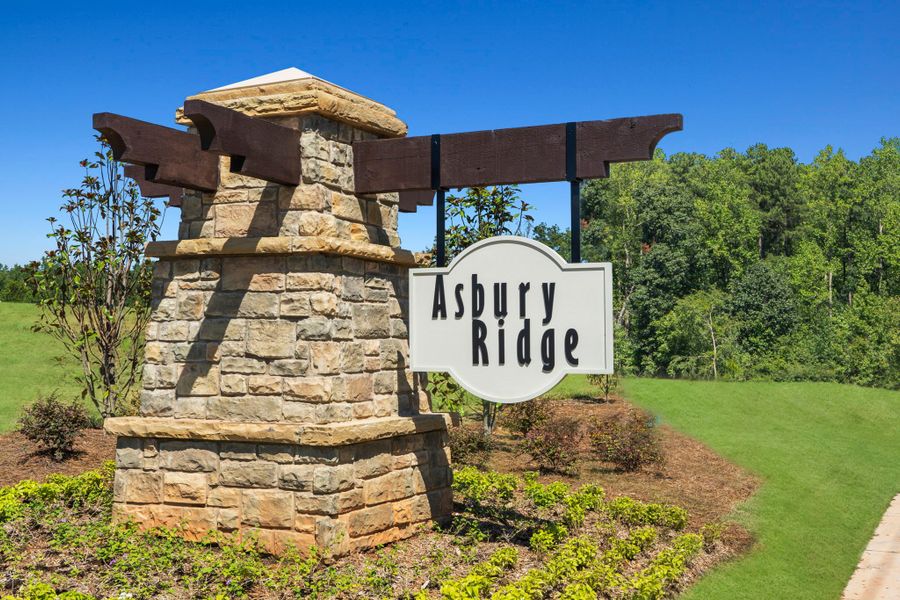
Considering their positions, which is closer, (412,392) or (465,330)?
(465,330)

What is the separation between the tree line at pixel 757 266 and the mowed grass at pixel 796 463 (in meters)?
13.5

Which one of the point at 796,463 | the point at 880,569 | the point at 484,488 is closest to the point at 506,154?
the point at 484,488

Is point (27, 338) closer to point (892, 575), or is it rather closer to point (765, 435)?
point (765, 435)

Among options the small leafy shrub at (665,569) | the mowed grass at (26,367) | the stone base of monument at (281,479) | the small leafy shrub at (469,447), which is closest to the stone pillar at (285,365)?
the stone base of monument at (281,479)

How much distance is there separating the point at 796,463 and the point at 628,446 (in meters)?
3.14

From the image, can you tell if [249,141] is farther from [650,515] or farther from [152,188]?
[650,515]

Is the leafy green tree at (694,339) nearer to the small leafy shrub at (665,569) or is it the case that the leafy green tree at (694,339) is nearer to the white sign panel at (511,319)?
the small leafy shrub at (665,569)

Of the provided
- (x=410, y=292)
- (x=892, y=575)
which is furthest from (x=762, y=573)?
(x=410, y=292)

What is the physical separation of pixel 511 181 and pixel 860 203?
135 ft

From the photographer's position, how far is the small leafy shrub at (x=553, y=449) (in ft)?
35.6

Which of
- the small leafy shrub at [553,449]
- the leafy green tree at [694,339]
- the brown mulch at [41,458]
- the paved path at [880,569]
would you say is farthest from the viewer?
the leafy green tree at [694,339]

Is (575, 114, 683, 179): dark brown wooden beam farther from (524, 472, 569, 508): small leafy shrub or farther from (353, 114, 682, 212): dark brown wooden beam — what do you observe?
(524, 472, 569, 508): small leafy shrub

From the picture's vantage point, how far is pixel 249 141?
6109 millimetres

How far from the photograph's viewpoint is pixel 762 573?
7438mm
